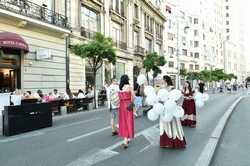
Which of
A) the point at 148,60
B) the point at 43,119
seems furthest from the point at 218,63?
the point at 43,119

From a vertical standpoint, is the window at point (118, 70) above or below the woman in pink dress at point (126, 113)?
above

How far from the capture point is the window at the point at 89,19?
31.8m

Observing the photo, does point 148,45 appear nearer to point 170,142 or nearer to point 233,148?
point 233,148

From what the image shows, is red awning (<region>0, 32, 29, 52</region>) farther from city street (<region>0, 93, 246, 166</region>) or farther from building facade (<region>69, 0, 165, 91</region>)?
city street (<region>0, 93, 246, 166</region>)

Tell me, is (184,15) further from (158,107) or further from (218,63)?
(158,107)

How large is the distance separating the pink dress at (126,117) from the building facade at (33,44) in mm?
12703

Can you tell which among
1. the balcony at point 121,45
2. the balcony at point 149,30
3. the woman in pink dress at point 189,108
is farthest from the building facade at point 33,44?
the balcony at point 149,30

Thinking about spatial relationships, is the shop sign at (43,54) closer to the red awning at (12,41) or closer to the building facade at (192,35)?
the red awning at (12,41)

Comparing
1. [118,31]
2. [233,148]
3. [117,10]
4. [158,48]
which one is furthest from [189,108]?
[158,48]

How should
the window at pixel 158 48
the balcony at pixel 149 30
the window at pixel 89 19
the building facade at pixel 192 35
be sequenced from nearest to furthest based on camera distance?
the window at pixel 89 19 < the balcony at pixel 149 30 < the window at pixel 158 48 < the building facade at pixel 192 35

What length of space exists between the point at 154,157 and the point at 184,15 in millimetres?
78553

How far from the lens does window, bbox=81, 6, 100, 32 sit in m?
31.8

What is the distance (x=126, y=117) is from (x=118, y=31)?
32.8 metres

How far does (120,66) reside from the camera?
40.5 meters
